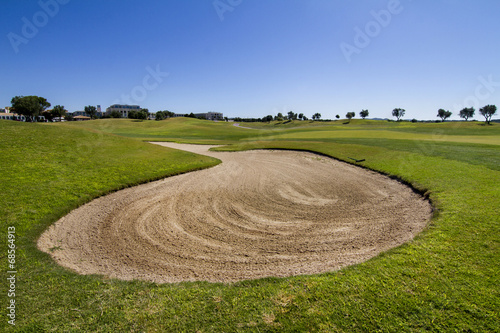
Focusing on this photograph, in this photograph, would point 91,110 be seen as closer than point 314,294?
No

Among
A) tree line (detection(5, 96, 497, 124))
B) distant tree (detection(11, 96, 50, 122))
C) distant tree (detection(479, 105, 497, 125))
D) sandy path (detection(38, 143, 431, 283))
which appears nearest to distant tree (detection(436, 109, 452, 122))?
tree line (detection(5, 96, 497, 124))

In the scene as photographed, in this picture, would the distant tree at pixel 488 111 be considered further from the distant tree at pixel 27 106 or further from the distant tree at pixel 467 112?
the distant tree at pixel 27 106

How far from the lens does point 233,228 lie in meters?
9.23

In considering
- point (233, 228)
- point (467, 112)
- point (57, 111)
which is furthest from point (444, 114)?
point (57, 111)

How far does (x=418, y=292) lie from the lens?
4.82m

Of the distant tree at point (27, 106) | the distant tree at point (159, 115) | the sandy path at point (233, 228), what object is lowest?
the sandy path at point (233, 228)

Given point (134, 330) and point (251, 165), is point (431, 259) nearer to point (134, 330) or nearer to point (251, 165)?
point (134, 330)

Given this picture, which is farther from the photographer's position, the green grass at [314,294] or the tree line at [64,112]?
the tree line at [64,112]

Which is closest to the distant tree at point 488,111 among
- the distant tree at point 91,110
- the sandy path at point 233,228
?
the sandy path at point 233,228

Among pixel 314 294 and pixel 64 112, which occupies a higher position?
pixel 64 112

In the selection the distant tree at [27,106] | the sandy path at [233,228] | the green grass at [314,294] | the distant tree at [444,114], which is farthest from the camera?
the distant tree at [444,114]

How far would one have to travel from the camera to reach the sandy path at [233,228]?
680cm

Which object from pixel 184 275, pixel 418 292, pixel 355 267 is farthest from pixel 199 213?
pixel 418 292

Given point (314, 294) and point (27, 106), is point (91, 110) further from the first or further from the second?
point (314, 294)
